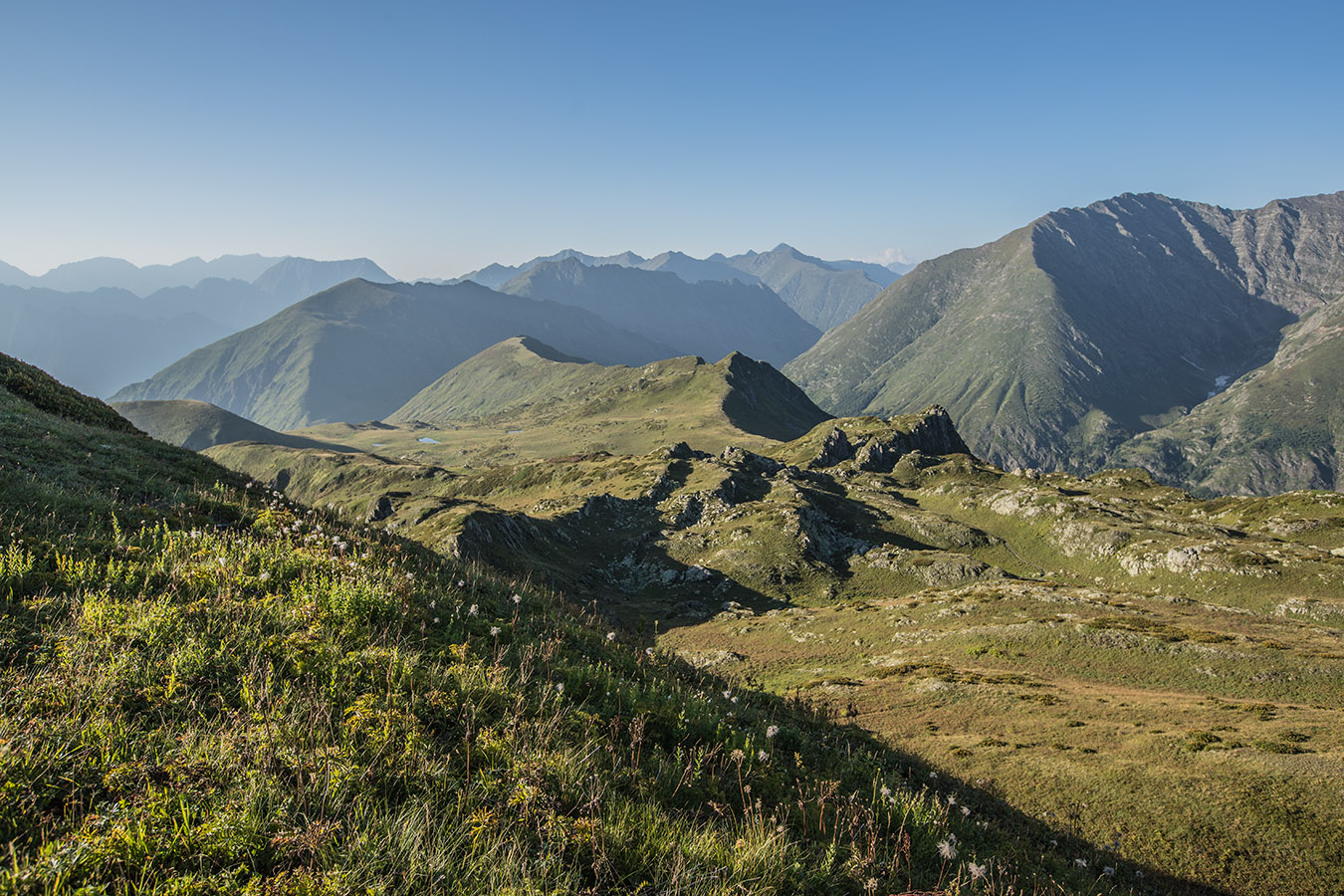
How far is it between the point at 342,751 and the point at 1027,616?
65.4 metres

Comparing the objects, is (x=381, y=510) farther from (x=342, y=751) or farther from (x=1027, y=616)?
(x=342, y=751)

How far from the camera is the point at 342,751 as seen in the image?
5430mm

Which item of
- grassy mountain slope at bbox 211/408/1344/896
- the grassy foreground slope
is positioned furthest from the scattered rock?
the grassy foreground slope

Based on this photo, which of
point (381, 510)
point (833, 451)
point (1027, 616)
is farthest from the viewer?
point (833, 451)

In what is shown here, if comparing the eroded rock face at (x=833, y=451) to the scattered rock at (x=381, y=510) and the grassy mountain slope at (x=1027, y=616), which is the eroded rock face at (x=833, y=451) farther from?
the scattered rock at (x=381, y=510)

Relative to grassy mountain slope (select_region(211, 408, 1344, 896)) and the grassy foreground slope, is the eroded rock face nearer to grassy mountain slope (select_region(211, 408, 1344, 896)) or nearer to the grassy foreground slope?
grassy mountain slope (select_region(211, 408, 1344, 896))

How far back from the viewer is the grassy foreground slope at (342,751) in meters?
4.31

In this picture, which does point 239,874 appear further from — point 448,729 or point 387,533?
point 387,533

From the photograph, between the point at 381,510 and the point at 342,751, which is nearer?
the point at 342,751

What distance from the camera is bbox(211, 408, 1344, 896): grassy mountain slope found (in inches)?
884

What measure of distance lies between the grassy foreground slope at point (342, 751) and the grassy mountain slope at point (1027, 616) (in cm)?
1079

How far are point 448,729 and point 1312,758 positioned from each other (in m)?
36.2

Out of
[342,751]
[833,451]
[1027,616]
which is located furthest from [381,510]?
[833,451]

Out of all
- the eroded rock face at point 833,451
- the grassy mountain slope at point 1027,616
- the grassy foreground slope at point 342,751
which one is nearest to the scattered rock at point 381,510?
the grassy mountain slope at point 1027,616
